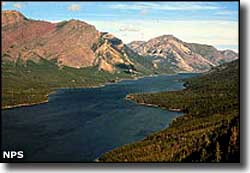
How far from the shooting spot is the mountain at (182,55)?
103m

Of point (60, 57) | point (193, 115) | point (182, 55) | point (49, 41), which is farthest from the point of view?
point (182, 55)

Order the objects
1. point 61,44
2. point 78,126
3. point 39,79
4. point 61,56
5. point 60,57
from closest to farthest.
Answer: point 78,126 < point 39,79 < point 60,57 < point 61,56 < point 61,44

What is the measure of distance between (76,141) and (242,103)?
1235cm

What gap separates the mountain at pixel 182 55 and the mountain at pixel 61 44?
15.9 m

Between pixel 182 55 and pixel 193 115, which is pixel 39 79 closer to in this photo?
pixel 193 115

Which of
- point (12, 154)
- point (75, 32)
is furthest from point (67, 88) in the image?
point (12, 154)

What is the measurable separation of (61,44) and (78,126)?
171ft

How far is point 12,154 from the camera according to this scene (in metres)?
6.66

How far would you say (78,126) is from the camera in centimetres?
2239

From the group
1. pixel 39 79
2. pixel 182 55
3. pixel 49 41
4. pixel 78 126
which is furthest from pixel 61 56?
pixel 182 55

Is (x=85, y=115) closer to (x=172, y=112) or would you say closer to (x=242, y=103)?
(x=172, y=112)

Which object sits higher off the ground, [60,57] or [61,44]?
[61,44]

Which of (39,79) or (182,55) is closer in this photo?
(39,79)

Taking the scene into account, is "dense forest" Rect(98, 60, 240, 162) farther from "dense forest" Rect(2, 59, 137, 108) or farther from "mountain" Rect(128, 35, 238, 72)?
"mountain" Rect(128, 35, 238, 72)
